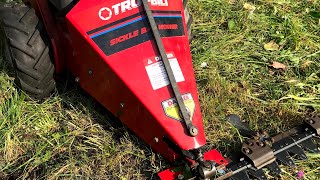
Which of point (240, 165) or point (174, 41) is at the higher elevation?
point (174, 41)

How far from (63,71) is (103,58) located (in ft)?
1.86

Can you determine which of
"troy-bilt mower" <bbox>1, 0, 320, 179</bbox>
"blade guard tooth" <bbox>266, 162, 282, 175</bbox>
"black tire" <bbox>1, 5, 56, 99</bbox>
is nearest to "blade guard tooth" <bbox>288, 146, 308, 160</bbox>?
"troy-bilt mower" <bbox>1, 0, 320, 179</bbox>

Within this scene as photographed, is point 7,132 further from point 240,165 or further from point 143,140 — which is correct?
point 240,165

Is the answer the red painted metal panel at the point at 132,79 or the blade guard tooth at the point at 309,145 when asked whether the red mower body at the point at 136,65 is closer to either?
the red painted metal panel at the point at 132,79

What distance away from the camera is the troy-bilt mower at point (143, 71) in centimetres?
221

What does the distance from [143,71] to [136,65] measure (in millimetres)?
47

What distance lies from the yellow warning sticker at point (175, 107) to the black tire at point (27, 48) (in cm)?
76

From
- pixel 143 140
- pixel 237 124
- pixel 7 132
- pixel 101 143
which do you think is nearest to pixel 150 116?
pixel 143 140

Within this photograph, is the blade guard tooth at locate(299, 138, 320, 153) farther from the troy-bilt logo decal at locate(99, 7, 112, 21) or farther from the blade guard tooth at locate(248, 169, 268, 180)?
the troy-bilt logo decal at locate(99, 7, 112, 21)

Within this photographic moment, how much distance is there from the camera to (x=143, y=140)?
8.20 ft

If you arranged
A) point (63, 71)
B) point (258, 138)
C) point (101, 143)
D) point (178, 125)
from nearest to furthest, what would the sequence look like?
point (178, 125) → point (258, 138) → point (101, 143) → point (63, 71)

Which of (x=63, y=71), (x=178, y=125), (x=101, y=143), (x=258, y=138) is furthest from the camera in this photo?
(x=63, y=71)

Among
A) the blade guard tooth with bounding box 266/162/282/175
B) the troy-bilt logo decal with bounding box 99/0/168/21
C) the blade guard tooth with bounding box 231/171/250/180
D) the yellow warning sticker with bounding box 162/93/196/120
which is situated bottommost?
the blade guard tooth with bounding box 266/162/282/175

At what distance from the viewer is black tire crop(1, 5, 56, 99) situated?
248 centimetres
